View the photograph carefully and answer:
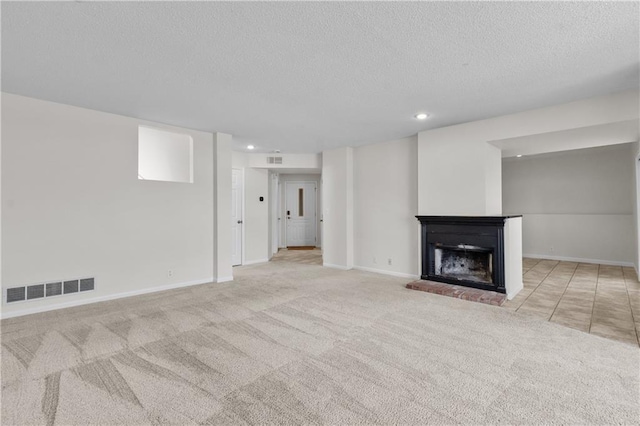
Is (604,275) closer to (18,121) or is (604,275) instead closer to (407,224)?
(407,224)

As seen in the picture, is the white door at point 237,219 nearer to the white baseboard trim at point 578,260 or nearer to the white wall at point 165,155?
the white wall at point 165,155

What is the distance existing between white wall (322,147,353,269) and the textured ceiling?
222cm

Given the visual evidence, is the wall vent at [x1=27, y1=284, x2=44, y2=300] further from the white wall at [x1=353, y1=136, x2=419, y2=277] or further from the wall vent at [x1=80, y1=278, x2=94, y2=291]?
the white wall at [x1=353, y1=136, x2=419, y2=277]

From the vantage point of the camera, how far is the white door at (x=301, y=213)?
991 centimetres

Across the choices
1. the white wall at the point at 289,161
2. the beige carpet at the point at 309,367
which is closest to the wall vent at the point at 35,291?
the beige carpet at the point at 309,367

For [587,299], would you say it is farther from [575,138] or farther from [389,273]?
[389,273]

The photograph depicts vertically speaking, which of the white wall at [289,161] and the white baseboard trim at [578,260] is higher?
the white wall at [289,161]

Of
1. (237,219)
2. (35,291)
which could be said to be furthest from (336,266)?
(35,291)

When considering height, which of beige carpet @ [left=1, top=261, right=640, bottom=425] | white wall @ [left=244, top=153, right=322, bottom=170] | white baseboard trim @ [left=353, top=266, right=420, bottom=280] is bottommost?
beige carpet @ [left=1, top=261, right=640, bottom=425]

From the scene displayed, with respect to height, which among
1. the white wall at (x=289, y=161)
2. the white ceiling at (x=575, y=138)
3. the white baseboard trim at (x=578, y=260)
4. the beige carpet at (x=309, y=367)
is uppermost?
the white wall at (x=289, y=161)

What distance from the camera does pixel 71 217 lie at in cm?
372

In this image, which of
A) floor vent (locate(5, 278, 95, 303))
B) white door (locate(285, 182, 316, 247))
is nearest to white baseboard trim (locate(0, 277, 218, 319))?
floor vent (locate(5, 278, 95, 303))

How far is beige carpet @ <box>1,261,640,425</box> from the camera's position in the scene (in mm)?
1723

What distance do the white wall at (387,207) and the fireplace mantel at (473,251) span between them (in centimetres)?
48
